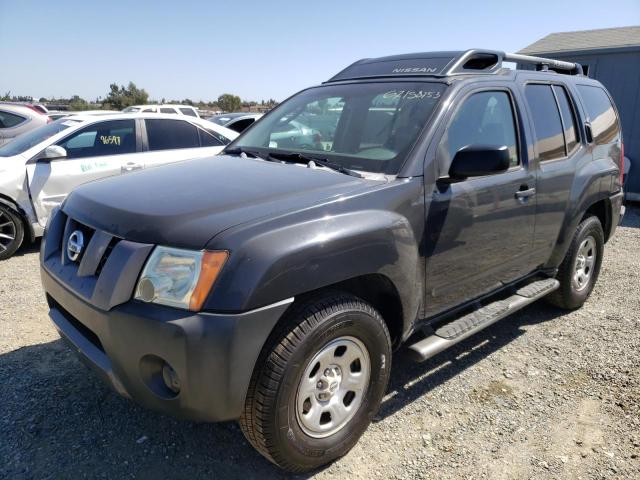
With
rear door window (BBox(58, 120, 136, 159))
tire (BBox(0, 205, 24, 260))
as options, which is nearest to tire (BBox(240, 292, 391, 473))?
tire (BBox(0, 205, 24, 260))

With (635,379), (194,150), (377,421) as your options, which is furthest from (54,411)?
(194,150)

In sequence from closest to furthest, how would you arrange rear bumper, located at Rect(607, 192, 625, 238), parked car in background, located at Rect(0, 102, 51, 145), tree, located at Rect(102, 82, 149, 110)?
rear bumper, located at Rect(607, 192, 625, 238)
parked car in background, located at Rect(0, 102, 51, 145)
tree, located at Rect(102, 82, 149, 110)

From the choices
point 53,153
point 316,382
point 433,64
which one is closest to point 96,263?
point 316,382

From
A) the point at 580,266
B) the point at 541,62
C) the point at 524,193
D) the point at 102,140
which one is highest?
the point at 541,62

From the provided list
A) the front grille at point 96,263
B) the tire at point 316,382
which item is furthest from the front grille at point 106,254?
the tire at point 316,382

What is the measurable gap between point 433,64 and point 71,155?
4775 mm

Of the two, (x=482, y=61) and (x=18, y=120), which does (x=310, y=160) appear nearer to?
(x=482, y=61)

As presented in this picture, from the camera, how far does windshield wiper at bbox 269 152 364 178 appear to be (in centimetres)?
276

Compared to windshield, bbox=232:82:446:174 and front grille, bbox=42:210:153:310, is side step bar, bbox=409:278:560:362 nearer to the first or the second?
windshield, bbox=232:82:446:174

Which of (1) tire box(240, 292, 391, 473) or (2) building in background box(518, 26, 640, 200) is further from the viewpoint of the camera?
(2) building in background box(518, 26, 640, 200)

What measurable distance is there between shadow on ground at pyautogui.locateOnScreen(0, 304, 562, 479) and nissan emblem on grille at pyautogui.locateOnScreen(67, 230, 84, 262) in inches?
39.2

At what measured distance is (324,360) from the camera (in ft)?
7.77

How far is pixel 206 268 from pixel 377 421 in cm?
151

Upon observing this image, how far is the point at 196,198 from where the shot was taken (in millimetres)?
2408
